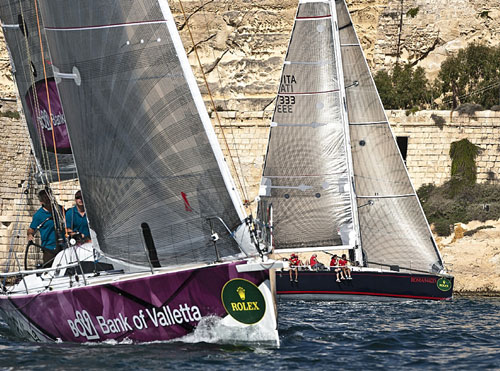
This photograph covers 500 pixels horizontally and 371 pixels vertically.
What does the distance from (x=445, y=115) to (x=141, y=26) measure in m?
21.0

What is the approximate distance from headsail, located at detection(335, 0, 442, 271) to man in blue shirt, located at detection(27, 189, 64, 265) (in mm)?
8993

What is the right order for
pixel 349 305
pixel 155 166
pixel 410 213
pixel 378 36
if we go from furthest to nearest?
pixel 378 36 → pixel 410 213 → pixel 349 305 → pixel 155 166

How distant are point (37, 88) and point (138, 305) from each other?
375cm

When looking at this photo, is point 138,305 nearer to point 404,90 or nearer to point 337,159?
Result: point 337,159

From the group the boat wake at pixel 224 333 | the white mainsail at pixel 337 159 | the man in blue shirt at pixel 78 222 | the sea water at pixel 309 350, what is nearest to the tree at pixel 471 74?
the white mainsail at pixel 337 159

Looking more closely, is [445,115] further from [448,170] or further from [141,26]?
[141,26]

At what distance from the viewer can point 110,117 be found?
11.6 meters

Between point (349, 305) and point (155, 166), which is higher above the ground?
point (155, 166)

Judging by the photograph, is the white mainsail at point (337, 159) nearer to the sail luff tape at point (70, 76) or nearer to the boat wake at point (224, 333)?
the boat wake at point (224, 333)

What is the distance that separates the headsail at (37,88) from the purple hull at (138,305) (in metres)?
2.10

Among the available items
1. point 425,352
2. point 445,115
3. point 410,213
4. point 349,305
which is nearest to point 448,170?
point 445,115

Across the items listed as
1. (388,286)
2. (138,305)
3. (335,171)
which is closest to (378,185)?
(335,171)

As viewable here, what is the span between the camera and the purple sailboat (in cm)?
1136

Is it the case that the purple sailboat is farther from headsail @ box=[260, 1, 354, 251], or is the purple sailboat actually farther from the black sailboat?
headsail @ box=[260, 1, 354, 251]
